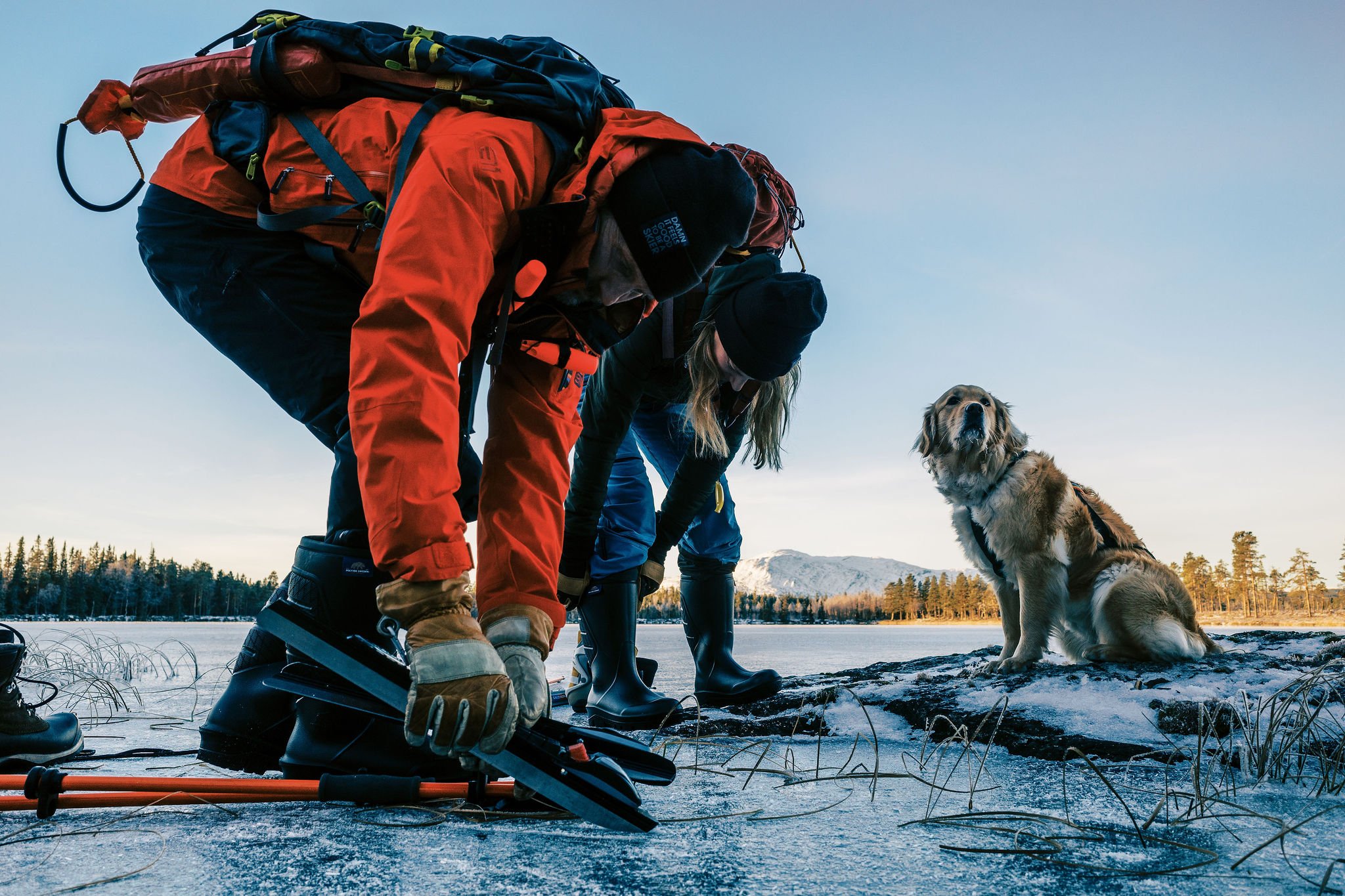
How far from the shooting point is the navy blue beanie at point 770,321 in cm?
268

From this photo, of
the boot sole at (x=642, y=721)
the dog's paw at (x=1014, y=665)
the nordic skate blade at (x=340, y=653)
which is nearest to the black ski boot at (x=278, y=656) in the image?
the nordic skate blade at (x=340, y=653)

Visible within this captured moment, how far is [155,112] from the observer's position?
181 centimetres

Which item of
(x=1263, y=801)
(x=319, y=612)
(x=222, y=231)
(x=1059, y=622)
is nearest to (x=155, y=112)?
(x=222, y=231)

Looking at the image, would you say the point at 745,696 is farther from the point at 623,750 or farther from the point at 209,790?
the point at 209,790

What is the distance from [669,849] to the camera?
1.15 metres

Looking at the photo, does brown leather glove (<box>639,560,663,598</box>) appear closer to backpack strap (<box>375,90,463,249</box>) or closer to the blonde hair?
the blonde hair

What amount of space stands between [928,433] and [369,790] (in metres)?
4.33

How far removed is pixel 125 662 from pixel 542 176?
4376 millimetres

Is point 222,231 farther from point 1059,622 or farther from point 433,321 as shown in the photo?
point 1059,622

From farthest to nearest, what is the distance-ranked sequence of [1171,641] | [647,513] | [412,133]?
1. [1171,641]
2. [647,513]
3. [412,133]

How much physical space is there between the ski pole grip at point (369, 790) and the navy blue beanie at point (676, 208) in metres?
1.10

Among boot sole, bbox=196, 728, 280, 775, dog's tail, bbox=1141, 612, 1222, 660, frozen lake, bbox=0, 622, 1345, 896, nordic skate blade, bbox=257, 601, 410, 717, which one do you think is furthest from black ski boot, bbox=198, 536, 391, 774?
dog's tail, bbox=1141, 612, 1222, 660

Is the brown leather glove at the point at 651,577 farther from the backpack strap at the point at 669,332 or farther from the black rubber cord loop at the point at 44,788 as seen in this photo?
the black rubber cord loop at the point at 44,788

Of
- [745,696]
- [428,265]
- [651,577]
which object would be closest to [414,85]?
[428,265]
